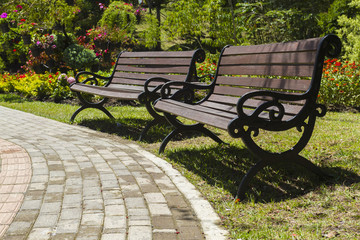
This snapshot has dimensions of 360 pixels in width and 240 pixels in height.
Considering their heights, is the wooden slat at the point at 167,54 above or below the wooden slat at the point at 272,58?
above

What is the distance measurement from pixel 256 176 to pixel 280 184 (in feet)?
0.94

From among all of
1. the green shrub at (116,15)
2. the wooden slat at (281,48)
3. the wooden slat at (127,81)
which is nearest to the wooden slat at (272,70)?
the wooden slat at (281,48)

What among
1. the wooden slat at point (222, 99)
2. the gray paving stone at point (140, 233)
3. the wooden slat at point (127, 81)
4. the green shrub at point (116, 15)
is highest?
the green shrub at point (116, 15)

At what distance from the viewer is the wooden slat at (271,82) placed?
11.6ft

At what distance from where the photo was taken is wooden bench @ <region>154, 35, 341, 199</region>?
3.22 meters

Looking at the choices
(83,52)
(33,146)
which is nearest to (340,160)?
(33,146)

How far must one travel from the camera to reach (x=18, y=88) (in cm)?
1155

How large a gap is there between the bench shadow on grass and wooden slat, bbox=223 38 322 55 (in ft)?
3.94

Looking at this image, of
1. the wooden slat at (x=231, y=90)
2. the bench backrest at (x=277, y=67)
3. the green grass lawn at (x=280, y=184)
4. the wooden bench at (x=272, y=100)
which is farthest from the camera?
the wooden slat at (x=231, y=90)

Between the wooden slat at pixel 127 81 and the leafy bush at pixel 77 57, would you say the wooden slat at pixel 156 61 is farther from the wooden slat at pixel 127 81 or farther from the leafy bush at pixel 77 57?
the leafy bush at pixel 77 57

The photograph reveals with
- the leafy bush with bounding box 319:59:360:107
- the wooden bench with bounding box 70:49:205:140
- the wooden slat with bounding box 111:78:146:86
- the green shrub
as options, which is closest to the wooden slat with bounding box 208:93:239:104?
the wooden bench with bounding box 70:49:205:140

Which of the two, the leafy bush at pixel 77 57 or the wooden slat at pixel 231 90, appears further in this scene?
the leafy bush at pixel 77 57

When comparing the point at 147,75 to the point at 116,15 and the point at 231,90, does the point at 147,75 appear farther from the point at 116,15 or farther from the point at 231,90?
the point at 116,15

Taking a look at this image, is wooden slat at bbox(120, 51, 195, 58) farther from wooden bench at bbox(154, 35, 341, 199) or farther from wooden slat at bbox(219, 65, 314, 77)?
wooden bench at bbox(154, 35, 341, 199)
